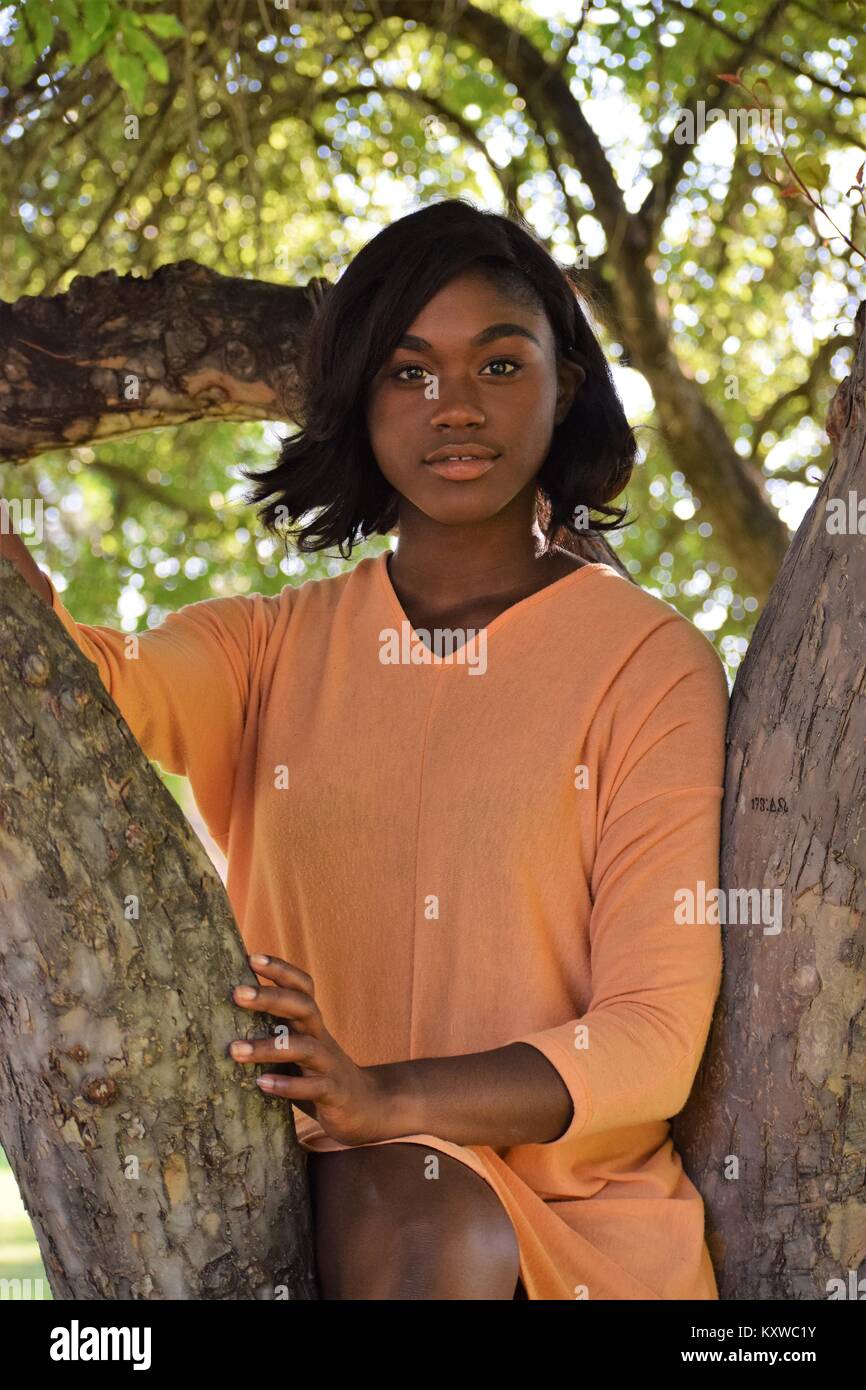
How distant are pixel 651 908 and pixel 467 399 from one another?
2.68 feet

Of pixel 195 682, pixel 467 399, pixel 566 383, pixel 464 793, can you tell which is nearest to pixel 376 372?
pixel 467 399

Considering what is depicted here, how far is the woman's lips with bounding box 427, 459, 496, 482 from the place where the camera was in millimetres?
2438

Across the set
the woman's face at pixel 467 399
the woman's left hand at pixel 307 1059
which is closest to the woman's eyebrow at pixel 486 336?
the woman's face at pixel 467 399

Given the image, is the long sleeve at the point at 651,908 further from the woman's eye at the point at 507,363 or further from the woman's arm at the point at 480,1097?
the woman's eye at the point at 507,363

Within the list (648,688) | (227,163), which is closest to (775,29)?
(227,163)

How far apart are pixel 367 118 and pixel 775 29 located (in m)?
1.31

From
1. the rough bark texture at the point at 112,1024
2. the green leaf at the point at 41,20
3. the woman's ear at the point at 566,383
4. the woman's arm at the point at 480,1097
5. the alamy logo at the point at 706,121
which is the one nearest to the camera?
the rough bark texture at the point at 112,1024

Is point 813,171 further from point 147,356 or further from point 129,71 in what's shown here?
point 129,71

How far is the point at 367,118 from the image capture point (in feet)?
16.7

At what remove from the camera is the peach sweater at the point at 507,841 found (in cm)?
210

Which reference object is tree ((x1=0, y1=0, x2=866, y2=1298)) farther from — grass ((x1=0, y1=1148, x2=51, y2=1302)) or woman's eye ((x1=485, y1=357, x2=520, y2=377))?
grass ((x1=0, y1=1148, x2=51, y2=1302))

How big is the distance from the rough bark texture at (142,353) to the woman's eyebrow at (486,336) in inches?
36.3
